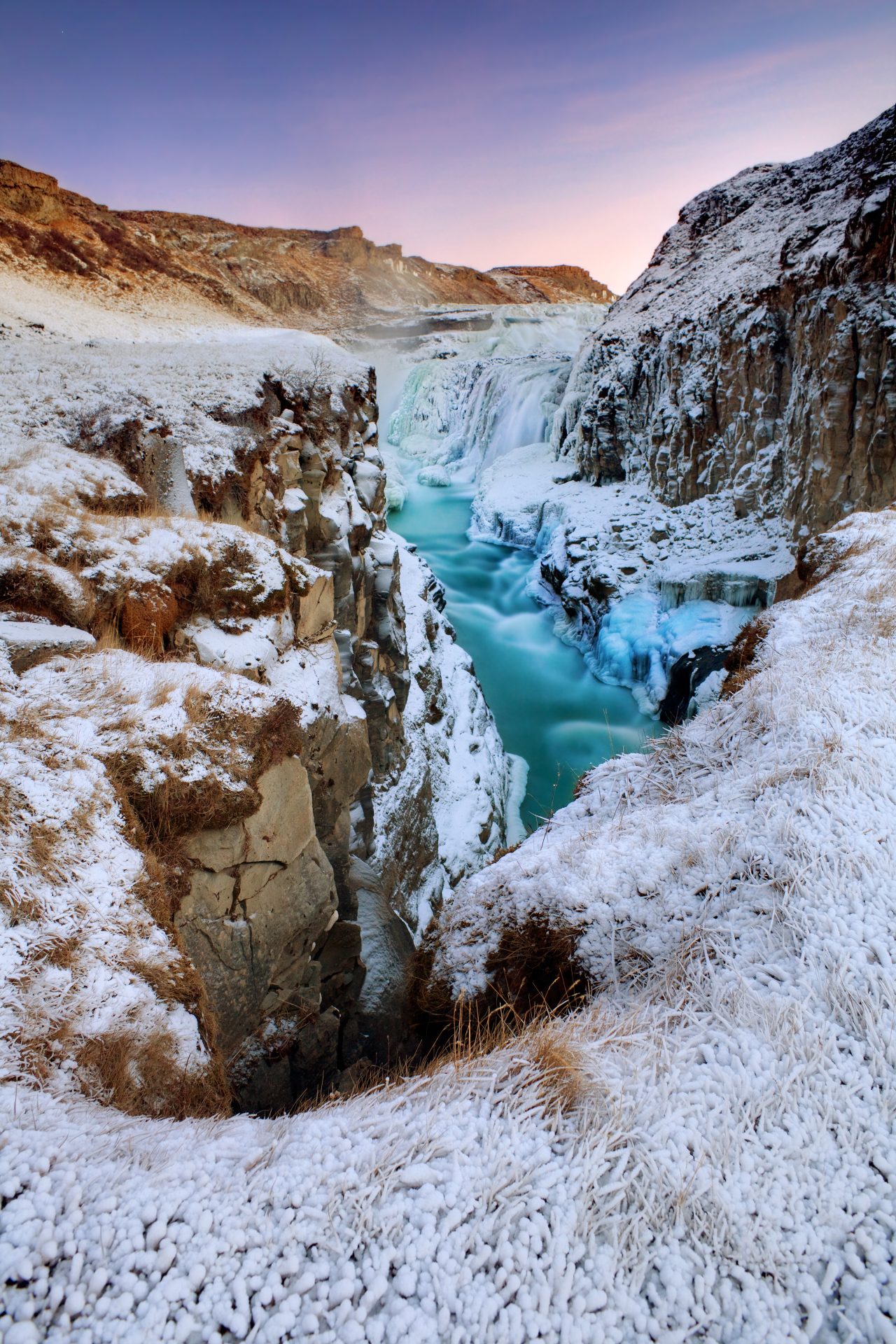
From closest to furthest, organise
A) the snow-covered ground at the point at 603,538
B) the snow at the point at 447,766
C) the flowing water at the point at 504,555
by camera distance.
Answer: the snow at the point at 447,766 < the flowing water at the point at 504,555 < the snow-covered ground at the point at 603,538

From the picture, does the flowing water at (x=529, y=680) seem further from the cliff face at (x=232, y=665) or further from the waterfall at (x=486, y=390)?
the waterfall at (x=486, y=390)

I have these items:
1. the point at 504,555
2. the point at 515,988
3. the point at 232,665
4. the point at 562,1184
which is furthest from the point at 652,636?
the point at 562,1184

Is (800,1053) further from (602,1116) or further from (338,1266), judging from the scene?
(338,1266)

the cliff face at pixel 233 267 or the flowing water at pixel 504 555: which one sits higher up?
the cliff face at pixel 233 267

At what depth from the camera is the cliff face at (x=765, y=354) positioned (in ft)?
52.2

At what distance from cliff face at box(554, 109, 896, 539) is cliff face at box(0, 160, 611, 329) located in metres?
20.1

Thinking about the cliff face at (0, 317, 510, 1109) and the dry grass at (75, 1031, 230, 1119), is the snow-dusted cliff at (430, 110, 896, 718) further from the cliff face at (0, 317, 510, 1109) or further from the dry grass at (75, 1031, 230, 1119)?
the dry grass at (75, 1031, 230, 1119)

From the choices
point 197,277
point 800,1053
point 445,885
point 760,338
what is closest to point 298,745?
point 800,1053

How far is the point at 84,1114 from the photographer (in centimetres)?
224

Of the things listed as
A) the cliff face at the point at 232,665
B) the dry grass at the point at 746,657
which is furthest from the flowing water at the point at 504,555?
the cliff face at the point at 232,665

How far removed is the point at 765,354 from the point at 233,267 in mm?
41363

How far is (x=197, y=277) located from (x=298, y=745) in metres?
34.4

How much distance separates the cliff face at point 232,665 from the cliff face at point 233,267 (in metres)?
15.7

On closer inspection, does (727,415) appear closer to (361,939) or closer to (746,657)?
(746,657)
